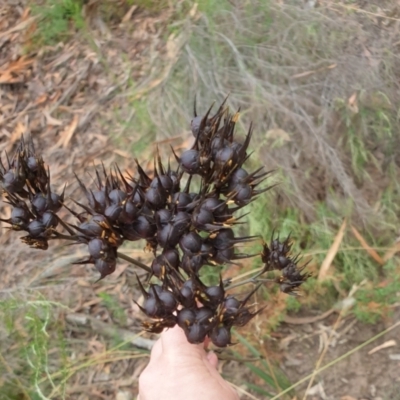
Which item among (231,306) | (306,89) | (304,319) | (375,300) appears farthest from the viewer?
(306,89)

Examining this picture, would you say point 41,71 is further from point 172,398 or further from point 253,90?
point 172,398

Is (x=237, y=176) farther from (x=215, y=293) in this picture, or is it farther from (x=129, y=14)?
(x=129, y=14)

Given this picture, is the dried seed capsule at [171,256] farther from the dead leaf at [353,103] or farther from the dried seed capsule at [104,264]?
the dead leaf at [353,103]

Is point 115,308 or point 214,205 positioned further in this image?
point 115,308

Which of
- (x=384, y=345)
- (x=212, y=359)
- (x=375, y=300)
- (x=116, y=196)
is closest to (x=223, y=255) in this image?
(x=116, y=196)

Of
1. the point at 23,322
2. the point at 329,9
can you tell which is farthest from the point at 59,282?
the point at 329,9

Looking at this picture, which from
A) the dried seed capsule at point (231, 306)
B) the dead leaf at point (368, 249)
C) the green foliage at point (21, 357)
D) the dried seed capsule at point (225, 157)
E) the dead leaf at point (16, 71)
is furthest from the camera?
the dead leaf at point (16, 71)

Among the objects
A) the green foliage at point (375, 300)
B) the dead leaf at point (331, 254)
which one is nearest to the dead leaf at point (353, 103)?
the dead leaf at point (331, 254)

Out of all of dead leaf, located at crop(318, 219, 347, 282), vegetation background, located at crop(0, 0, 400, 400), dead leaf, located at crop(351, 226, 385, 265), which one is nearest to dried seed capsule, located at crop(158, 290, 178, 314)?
vegetation background, located at crop(0, 0, 400, 400)
